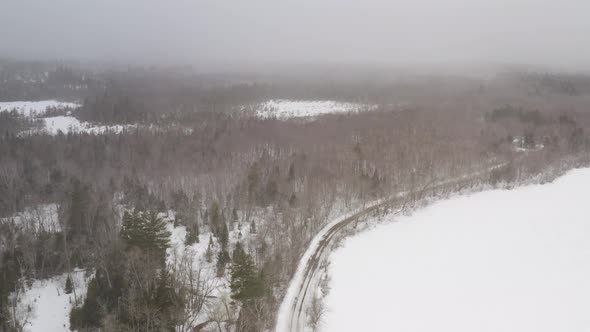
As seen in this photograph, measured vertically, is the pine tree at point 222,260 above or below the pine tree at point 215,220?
below

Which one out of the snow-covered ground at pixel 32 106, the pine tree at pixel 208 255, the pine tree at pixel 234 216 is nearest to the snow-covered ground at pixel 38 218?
the pine tree at pixel 208 255

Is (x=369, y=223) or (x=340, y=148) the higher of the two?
(x=340, y=148)

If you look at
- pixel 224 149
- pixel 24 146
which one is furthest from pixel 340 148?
pixel 24 146

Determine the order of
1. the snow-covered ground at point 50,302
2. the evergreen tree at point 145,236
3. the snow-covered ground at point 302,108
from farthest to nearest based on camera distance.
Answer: the snow-covered ground at point 302,108 < the evergreen tree at point 145,236 < the snow-covered ground at point 50,302

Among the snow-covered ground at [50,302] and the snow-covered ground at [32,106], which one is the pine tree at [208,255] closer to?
the snow-covered ground at [50,302]

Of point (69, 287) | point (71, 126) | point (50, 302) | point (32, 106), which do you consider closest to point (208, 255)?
point (69, 287)

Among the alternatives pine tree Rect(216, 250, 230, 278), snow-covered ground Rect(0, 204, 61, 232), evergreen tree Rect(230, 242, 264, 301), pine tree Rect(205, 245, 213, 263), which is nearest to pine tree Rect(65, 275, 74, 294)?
pine tree Rect(205, 245, 213, 263)

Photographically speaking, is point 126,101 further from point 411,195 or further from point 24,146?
point 411,195

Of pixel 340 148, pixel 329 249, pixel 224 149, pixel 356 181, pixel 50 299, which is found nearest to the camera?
pixel 50 299
